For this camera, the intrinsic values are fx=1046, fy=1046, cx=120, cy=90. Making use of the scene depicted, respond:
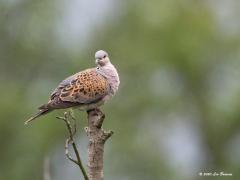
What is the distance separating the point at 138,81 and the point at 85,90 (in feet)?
55.7

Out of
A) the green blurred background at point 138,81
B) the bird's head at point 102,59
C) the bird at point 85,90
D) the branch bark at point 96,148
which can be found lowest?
the branch bark at point 96,148

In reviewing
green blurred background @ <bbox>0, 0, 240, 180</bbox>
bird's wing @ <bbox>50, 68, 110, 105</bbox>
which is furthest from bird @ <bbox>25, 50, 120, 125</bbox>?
green blurred background @ <bbox>0, 0, 240, 180</bbox>

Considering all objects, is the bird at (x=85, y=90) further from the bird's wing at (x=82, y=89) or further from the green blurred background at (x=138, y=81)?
the green blurred background at (x=138, y=81)

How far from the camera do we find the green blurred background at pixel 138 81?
24531mm

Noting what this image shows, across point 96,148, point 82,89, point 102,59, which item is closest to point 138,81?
point 102,59

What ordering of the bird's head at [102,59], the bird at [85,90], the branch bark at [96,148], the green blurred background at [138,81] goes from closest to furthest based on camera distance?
the branch bark at [96,148] → the bird at [85,90] → the bird's head at [102,59] → the green blurred background at [138,81]

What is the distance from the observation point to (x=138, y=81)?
2617 cm

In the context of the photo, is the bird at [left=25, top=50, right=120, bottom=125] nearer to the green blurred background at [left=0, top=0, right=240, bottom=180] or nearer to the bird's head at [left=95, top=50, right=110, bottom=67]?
the bird's head at [left=95, top=50, right=110, bottom=67]

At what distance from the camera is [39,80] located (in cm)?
2752

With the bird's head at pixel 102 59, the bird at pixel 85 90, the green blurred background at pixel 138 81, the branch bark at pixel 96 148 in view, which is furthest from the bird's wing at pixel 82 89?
the green blurred background at pixel 138 81

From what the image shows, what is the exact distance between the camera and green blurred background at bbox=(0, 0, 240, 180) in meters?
24.5

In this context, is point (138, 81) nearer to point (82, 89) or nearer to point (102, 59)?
point (102, 59)

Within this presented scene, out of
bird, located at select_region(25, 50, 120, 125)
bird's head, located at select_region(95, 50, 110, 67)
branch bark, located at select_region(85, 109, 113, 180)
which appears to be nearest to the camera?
branch bark, located at select_region(85, 109, 113, 180)

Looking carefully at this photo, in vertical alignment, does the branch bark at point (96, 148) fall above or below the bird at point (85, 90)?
below
